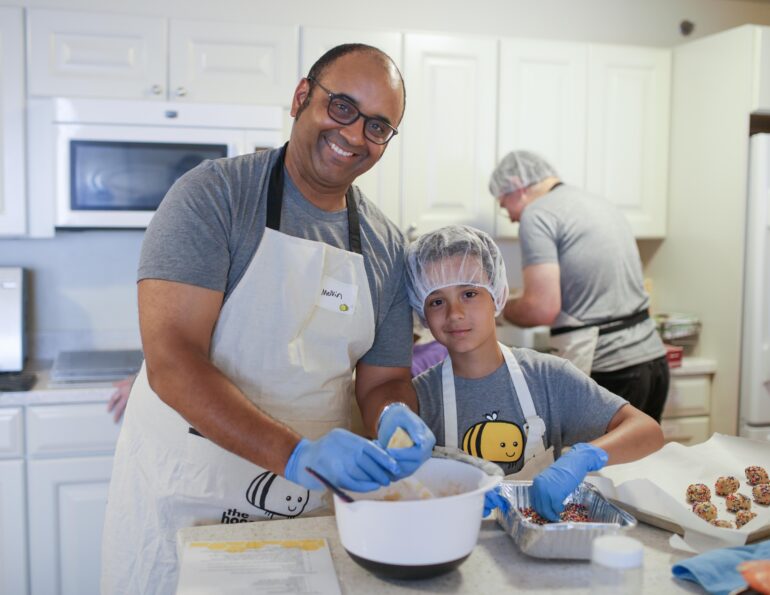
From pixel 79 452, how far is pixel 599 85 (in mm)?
2232

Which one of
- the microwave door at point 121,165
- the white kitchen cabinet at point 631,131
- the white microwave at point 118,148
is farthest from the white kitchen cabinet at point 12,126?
the white kitchen cabinet at point 631,131

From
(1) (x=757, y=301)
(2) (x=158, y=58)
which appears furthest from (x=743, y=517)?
(2) (x=158, y=58)

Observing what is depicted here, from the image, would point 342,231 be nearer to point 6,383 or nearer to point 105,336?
point 6,383

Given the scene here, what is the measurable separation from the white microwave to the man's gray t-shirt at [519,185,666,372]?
89 cm

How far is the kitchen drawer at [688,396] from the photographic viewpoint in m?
2.95

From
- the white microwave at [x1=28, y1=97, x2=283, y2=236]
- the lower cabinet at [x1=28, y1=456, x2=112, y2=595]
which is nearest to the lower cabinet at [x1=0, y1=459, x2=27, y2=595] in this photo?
the lower cabinet at [x1=28, y1=456, x2=112, y2=595]

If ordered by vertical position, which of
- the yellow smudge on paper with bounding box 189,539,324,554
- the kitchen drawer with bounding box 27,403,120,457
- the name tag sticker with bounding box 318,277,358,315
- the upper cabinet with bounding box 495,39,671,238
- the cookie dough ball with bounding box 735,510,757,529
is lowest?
the kitchen drawer with bounding box 27,403,120,457

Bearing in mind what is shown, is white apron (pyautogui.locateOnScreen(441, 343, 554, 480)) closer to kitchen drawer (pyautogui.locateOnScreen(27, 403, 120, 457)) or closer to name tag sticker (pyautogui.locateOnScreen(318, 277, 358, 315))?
name tag sticker (pyautogui.locateOnScreen(318, 277, 358, 315))

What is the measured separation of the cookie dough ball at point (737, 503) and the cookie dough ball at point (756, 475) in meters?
0.06

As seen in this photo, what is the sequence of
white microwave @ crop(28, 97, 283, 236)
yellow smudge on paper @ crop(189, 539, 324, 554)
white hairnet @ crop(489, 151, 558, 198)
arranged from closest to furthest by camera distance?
yellow smudge on paper @ crop(189, 539, 324, 554)
white microwave @ crop(28, 97, 283, 236)
white hairnet @ crop(489, 151, 558, 198)

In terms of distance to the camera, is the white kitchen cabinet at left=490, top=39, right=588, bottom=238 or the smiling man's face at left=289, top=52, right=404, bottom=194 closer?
the smiling man's face at left=289, top=52, right=404, bottom=194

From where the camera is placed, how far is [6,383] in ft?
7.88

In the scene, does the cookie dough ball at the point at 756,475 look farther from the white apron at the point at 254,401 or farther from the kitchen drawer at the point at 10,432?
the kitchen drawer at the point at 10,432

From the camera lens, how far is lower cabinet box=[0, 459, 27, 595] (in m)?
2.37
